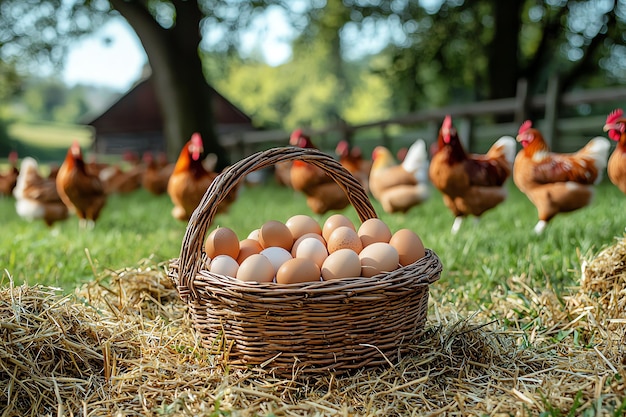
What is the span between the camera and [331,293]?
67.6 inches

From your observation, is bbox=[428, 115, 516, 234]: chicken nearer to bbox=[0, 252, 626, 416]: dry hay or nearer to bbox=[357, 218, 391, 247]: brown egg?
bbox=[0, 252, 626, 416]: dry hay

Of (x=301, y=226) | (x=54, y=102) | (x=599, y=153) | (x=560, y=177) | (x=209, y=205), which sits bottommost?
(x=54, y=102)

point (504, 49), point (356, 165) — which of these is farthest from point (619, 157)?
point (504, 49)

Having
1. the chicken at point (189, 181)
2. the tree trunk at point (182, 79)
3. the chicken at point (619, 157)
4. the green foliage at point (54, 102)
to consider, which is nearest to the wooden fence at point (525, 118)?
the tree trunk at point (182, 79)

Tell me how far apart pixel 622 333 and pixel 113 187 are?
29.7 feet

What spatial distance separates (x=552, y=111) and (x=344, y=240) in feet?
23.1

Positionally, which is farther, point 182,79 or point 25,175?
point 182,79

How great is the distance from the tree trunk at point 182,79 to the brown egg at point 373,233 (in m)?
7.89

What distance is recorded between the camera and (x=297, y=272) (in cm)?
181

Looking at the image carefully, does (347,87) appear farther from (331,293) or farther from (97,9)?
(331,293)

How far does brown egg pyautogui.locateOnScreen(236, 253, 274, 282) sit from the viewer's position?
1.84 metres

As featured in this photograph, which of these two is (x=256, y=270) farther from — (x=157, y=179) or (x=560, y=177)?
(x=157, y=179)

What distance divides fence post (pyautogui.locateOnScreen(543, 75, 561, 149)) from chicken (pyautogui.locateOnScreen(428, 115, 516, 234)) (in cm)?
380

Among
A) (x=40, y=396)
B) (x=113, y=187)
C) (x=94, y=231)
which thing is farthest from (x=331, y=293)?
(x=113, y=187)
